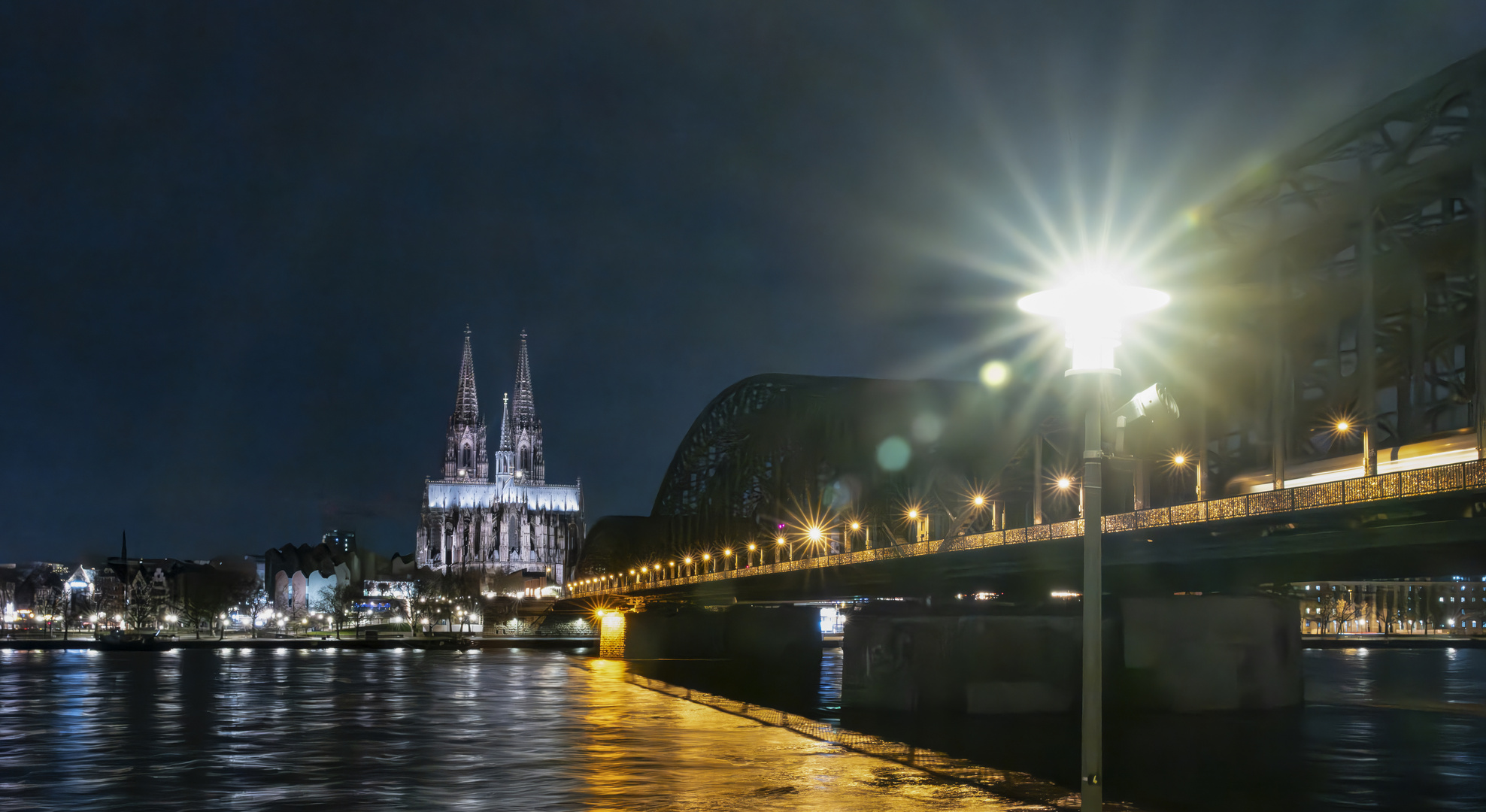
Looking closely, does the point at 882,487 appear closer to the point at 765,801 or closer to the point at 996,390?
the point at 996,390

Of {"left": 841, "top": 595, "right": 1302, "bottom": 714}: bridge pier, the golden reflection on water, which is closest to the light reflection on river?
the golden reflection on water

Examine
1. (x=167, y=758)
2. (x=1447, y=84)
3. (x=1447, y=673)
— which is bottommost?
(x=1447, y=673)

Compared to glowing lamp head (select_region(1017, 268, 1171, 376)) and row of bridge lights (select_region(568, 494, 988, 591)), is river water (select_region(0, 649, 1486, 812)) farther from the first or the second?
row of bridge lights (select_region(568, 494, 988, 591))

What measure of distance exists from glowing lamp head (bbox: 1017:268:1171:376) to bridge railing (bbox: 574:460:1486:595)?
28953 mm

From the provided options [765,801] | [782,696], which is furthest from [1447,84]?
[765,801]

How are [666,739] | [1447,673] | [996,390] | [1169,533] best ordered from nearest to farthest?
[666,739] → [1169,533] → [1447,673] → [996,390]

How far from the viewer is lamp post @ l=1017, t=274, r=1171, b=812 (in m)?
18.8

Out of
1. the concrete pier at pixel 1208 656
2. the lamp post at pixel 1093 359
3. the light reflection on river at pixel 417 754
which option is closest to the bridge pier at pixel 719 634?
the light reflection on river at pixel 417 754

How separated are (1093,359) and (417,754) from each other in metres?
30.1

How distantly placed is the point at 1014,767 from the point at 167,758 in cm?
2557

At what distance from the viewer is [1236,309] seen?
333ft

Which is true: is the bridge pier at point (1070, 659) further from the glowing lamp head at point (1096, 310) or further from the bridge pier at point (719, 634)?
the bridge pier at point (719, 634)

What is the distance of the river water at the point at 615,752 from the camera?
33.1 m

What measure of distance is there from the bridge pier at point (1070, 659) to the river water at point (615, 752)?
137 inches
